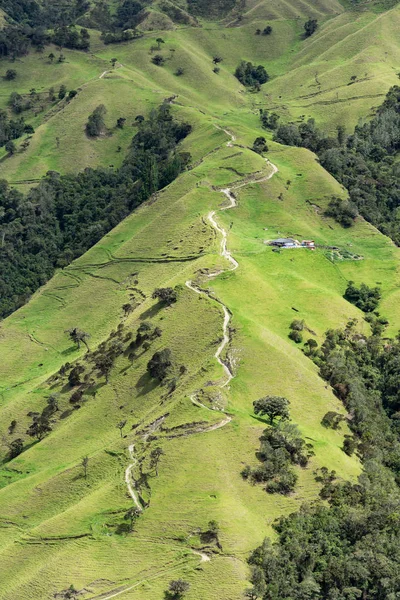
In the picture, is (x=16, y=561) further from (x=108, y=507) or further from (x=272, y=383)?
(x=272, y=383)

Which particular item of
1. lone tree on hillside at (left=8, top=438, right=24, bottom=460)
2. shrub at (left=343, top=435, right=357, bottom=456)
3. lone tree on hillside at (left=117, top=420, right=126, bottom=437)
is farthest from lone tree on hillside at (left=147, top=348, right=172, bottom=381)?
shrub at (left=343, top=435, right=357, bottom=456)

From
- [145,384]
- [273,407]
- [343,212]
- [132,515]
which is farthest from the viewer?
[343,212]

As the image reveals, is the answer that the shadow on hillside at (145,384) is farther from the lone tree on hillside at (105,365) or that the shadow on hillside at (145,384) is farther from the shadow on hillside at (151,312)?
the shadow on hillside at (151,312)

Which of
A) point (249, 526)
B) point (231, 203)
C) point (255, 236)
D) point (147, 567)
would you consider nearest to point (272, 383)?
point (249, 526)

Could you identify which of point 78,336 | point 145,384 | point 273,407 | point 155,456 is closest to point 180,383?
point 145,384

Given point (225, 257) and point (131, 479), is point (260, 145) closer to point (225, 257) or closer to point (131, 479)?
A: point (225, 257)

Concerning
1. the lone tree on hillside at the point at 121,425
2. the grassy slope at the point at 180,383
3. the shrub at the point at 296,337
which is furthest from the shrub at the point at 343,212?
the lone tree on hillside at the point at 121,425
